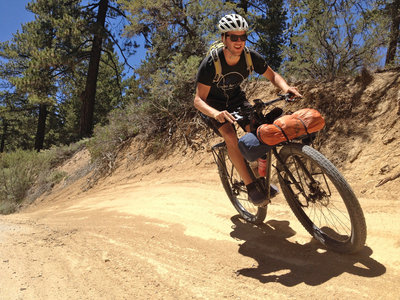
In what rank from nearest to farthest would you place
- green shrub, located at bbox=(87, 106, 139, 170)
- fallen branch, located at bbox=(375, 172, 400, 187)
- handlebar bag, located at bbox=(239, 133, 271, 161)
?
handlebar bag, located at bbox=(239, 133, 271, 161) < fallen branch, located at bbox=(375, 172, 400, 187) < green shrub, located at bbox=(87, 106, 139, 170)

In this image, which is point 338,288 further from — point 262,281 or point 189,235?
point 189,235

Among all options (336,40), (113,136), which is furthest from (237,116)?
(113,136)

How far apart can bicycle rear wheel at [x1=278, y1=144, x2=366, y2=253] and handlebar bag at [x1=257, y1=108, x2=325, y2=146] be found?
0.14 meters

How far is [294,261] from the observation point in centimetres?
263

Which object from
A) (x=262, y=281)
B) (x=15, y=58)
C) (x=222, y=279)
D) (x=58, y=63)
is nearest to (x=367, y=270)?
(x=262, y=281)

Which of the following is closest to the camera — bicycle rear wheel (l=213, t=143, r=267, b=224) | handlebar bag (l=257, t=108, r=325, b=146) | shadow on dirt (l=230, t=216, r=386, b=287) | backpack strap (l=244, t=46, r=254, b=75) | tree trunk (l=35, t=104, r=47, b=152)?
shadow on dirt (l=230, t=216, r=386, b=287)

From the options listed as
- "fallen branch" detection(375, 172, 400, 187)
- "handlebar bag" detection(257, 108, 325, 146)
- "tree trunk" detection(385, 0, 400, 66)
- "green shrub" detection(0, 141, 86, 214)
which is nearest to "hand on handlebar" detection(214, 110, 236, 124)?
"handlebar bag" detection(257, 108, 325, 146)

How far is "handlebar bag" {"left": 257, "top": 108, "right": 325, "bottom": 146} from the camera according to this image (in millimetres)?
2590

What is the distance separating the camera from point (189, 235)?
3402mm

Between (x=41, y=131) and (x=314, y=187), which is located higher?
(x=41, y=131)

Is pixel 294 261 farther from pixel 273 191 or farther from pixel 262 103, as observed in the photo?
pixel 262 103

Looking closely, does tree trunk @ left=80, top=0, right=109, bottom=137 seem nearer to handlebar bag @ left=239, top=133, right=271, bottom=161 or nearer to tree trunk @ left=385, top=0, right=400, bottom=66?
tree trunk @ left=385, top=0, right=400, bottom=66

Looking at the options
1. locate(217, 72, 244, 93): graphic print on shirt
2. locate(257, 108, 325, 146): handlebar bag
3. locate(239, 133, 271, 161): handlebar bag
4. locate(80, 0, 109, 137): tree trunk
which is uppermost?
locate(80, 0, 109, 137): tree trunk

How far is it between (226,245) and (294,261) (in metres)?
0.72
